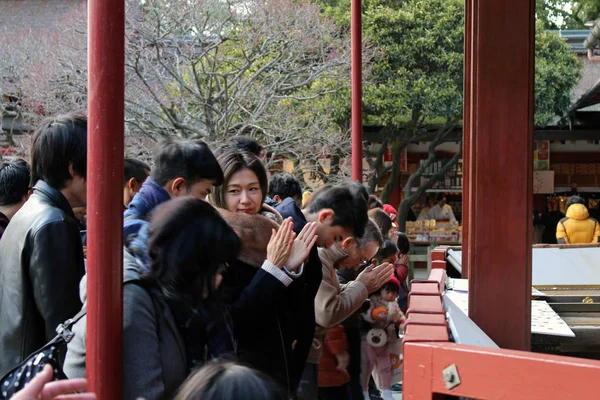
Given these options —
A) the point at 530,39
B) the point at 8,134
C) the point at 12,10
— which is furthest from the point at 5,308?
the point at 12,10

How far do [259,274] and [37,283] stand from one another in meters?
0.73

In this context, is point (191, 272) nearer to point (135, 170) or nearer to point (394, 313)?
point (135, 170)

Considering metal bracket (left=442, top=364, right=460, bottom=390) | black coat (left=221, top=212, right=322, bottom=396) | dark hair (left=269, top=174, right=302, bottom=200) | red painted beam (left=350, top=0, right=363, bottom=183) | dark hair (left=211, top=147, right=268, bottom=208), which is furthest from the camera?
red painted beam (left=350, top=0, right=363, bottom=183)

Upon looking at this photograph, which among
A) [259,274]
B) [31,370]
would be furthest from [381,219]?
[31,370]

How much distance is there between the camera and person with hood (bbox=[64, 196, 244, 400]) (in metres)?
1.84

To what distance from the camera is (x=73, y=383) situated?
1413 millimetres

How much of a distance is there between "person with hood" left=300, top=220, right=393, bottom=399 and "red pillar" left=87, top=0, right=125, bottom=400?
62.3 inches

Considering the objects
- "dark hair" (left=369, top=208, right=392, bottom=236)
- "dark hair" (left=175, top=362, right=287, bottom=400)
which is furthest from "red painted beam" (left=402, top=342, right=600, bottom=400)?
"dark hair" (left=369, top=208, right=392, bottom=236)

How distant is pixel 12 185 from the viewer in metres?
3.11

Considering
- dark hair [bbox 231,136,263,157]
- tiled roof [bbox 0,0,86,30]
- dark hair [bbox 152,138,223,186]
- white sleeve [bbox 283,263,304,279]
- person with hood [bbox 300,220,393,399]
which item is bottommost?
person with hood [bbox 300,220,393,399]

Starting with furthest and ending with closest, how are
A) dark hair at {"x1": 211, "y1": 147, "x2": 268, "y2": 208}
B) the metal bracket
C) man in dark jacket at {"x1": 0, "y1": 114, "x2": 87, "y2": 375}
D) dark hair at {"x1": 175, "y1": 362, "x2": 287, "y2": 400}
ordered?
dark hair at {"x1": 211, "y1": 147, "x2": 268, "y2": 208}
man in dark jacket at {"x1": 0, "y1": 114, "x2": 87, "y2": 375}
the metal bracket
dark hair at {"x1": 175, "y1": 362, "x2": 287, "y2": 400}

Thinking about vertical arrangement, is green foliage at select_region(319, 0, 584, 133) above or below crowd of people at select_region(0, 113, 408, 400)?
above

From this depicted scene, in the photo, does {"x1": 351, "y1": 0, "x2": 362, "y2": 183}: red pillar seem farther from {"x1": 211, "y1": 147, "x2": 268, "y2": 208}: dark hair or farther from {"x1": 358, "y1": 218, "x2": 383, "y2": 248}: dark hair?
{"x1": 211, "y1": 147, "x2": 268, "y2": 208}: dark hair

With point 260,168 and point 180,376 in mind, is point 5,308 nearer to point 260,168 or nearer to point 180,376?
point 180,376
